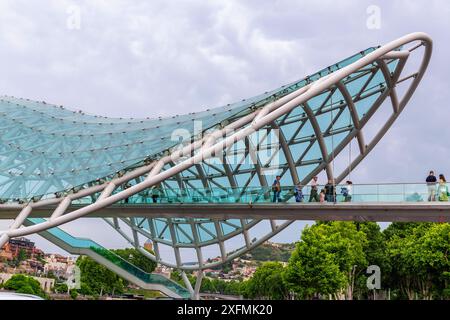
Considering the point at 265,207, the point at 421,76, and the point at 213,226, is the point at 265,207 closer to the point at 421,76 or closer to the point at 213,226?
the point at 421,76

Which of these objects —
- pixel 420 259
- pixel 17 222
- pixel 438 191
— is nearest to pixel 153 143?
pixel 17 222

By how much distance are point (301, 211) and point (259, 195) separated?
218 cm

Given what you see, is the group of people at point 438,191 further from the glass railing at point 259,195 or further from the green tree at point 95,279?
the green tree at point 95,279

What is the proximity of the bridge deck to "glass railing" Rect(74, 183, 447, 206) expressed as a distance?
21cm

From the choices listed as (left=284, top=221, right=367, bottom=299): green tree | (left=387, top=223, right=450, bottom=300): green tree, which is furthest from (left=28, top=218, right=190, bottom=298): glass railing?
(left=387, top=223, right=450, bottom=300): green tree

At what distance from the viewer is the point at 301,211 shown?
29500 mm

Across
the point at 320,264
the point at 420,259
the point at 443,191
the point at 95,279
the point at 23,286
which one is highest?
the point at 443,191

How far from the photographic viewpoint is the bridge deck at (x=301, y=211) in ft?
90.3

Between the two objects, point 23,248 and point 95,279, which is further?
point 23,248

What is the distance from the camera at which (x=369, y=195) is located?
27.9 metres

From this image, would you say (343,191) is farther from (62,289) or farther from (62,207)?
(62,289)

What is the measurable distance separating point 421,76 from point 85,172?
67.8 feet

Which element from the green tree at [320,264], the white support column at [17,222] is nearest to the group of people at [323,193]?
the white support column at [17,222]
